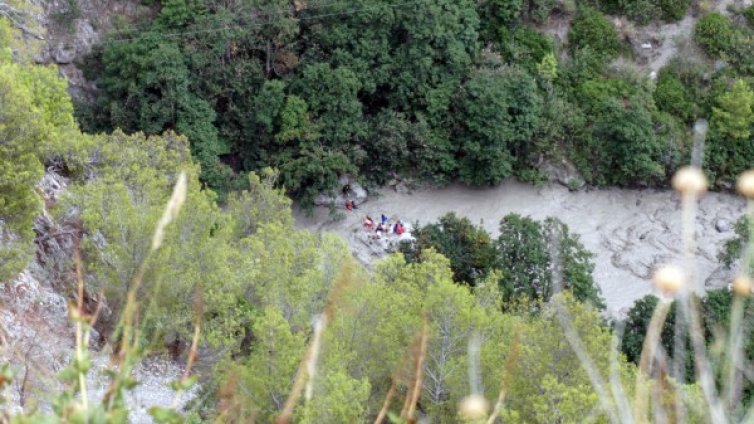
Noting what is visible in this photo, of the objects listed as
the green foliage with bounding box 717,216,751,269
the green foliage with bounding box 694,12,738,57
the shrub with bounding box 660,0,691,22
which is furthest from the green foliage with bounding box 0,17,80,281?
the green foliage with bounding box 694,12,738,57

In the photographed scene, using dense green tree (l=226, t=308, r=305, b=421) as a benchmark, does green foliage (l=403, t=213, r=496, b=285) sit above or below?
below

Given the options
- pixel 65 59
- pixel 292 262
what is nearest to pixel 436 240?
pixel 292 262

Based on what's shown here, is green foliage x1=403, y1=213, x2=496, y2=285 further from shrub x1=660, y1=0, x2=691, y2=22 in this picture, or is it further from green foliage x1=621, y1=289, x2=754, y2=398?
shrub x1=660, y1=0, x2=691, y2=22

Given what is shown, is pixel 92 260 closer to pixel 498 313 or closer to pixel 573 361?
pixel 498 313

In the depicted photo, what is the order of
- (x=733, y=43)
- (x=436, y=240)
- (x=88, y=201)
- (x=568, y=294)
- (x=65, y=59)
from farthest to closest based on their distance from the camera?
(x=733, y=43), (x=65, y=59), (x=436, y=240), (x=88, y=201), (x=568, y=294)

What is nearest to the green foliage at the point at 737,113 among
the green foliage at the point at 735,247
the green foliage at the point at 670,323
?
the green foliage at the point at 735,247

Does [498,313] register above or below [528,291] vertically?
above
